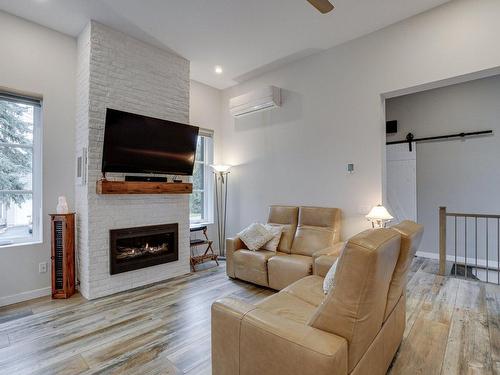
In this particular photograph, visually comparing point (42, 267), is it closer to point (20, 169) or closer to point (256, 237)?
Result: point (20, 169)

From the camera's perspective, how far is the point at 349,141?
3674 mm

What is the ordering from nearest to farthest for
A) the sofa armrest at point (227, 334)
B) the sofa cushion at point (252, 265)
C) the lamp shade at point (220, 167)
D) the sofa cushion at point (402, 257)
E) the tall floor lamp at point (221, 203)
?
1. the sofa armrest at point (227, 334)
2. the sofa cushion at point (402, 257)
3. the sofa cushion at point (252, 265)
4. the lamp shade at point (220, 167)
5. the tall floor lamp at point (221, 203)

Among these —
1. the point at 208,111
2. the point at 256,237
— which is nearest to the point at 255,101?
the point at 208,111

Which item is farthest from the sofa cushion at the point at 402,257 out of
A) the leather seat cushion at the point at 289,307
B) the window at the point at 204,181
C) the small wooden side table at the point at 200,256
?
the window at the point at 204,181

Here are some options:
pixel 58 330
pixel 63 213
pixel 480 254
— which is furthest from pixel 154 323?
pixel 480 254

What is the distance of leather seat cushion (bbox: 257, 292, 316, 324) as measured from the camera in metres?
1.81

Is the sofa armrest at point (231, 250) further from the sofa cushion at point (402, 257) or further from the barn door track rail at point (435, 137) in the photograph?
the barn door track rail at point (435, 137)

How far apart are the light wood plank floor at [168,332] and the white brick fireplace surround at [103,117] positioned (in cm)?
32

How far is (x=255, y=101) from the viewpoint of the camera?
442cm

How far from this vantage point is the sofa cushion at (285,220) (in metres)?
3.83

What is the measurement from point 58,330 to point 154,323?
0.86 meters

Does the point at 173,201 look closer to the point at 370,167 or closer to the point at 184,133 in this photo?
the point at 184,133

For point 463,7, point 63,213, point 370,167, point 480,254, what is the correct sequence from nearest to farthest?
point 463,7 → point 63,213 → point 370,167 → point 480,254

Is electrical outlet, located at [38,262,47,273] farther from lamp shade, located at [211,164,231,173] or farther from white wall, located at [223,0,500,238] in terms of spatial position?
white wall, located at [223,0,500,238]
